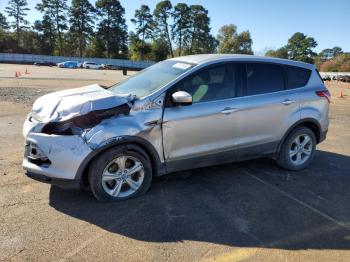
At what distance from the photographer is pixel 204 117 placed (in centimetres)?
505

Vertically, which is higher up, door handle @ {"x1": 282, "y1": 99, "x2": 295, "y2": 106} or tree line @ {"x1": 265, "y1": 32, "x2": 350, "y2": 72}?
tree line @ {"x1": 265, "y1": 32, "x2": 350, "y2": 72}

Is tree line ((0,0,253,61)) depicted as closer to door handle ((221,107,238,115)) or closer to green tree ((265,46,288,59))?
green tree ((265,46,288,59))

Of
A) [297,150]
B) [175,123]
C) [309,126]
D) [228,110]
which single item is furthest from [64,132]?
[309,126]

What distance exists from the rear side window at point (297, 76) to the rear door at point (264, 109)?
111mm

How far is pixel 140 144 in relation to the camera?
4.70 metres

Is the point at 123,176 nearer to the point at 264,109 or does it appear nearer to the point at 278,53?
the point at 264,109

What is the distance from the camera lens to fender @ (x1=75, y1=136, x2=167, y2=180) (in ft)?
14.3

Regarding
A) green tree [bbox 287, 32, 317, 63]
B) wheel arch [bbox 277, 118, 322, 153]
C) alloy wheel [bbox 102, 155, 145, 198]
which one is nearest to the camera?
alloy wheel [bbox 102, 155, 145, 198]

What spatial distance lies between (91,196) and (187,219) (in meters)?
1.32

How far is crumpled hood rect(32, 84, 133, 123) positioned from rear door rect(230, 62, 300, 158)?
179 centimetres

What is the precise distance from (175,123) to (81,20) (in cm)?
9814

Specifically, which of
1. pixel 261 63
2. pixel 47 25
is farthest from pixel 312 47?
pixel 261 63

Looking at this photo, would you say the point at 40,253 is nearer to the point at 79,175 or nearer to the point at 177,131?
the point at 79,175

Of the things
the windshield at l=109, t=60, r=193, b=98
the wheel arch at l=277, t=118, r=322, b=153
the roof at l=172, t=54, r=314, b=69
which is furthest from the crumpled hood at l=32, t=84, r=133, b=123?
the wheel arch at l=277, t=118, r=322, b=153
